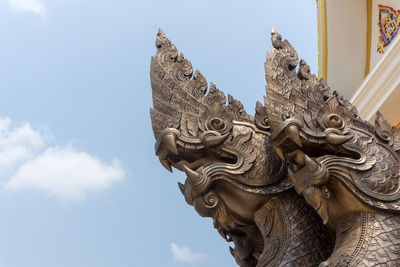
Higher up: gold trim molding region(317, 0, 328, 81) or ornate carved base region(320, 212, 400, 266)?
gold trim molding region(317, 0, 328, 81)

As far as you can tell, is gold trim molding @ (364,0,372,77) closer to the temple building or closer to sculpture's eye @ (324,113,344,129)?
the temple building

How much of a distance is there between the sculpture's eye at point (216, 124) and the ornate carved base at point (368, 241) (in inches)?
25.5

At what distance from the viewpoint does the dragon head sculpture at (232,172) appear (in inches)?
99.8

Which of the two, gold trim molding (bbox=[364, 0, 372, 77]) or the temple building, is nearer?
the temple building

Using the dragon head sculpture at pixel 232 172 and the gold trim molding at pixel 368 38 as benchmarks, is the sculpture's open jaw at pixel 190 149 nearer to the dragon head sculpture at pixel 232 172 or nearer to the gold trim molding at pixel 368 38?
the dragon head sculpture at pixel 232 172

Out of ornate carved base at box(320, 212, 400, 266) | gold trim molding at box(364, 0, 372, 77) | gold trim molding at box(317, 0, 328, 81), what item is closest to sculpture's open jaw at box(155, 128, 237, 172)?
ornate carved base at box(320, 212, 400, 266)

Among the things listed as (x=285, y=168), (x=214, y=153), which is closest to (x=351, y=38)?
(x=285, y=168)

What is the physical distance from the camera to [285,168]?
2.66 m

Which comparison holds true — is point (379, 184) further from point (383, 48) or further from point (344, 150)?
point (383, 48)

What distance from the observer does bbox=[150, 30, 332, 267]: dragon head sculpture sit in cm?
254

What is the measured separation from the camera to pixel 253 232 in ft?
9.12

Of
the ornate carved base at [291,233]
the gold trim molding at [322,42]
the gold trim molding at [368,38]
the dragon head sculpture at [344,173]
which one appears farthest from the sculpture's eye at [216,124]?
the gold trim molding at [368,38]

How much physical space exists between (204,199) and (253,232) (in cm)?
37

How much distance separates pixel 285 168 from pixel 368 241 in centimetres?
52
